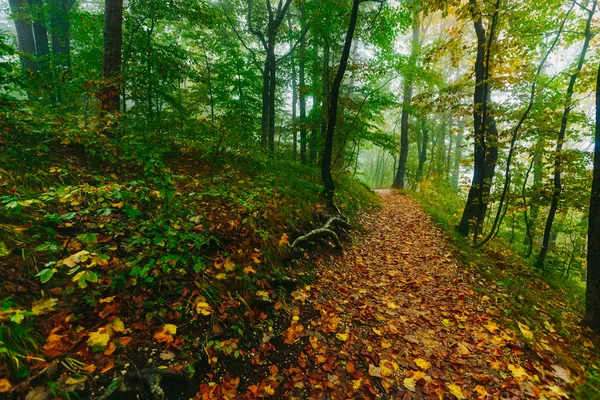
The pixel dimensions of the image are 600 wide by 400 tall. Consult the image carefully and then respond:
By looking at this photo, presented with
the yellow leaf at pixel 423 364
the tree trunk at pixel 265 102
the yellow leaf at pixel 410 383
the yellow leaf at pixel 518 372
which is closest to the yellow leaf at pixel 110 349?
the yellow leaf at pixel 410 383

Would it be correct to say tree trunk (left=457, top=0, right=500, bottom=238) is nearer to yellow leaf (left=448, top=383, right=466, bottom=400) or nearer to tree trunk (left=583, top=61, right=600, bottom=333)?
tree trunk (left=583, top=61, right=600, bottom=333)

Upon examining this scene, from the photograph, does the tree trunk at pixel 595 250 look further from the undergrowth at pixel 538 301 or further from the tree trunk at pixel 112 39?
the tree trunk at pixel 112 39

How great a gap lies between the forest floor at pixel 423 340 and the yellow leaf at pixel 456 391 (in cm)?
1

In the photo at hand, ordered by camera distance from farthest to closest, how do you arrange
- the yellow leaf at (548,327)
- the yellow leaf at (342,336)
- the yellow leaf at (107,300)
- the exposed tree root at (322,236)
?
the exposed tree root at (322,236)
the yellow leaf at (548,327)
the yellow leaf at (342,336)
the yellow leaf at (107,300)

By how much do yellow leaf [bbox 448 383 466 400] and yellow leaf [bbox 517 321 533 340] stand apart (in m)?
1.86

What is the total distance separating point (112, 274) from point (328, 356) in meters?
2.63

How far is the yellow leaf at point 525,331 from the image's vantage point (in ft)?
12.1

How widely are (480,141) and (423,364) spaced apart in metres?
6.42

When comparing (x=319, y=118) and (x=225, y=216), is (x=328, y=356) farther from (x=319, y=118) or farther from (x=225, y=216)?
(x=319, y=118)

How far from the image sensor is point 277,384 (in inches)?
98.5

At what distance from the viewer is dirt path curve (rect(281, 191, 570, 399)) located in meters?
2.71

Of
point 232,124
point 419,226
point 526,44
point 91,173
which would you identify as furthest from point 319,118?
point 91,173

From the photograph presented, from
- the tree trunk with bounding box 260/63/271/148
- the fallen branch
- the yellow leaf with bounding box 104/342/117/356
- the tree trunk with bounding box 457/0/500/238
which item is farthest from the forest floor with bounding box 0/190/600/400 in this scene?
the tree trunk with bounding box 260/63/271/148

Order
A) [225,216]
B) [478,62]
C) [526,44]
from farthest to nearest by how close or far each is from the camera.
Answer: [478,62]
[526,44]
[225,216]
